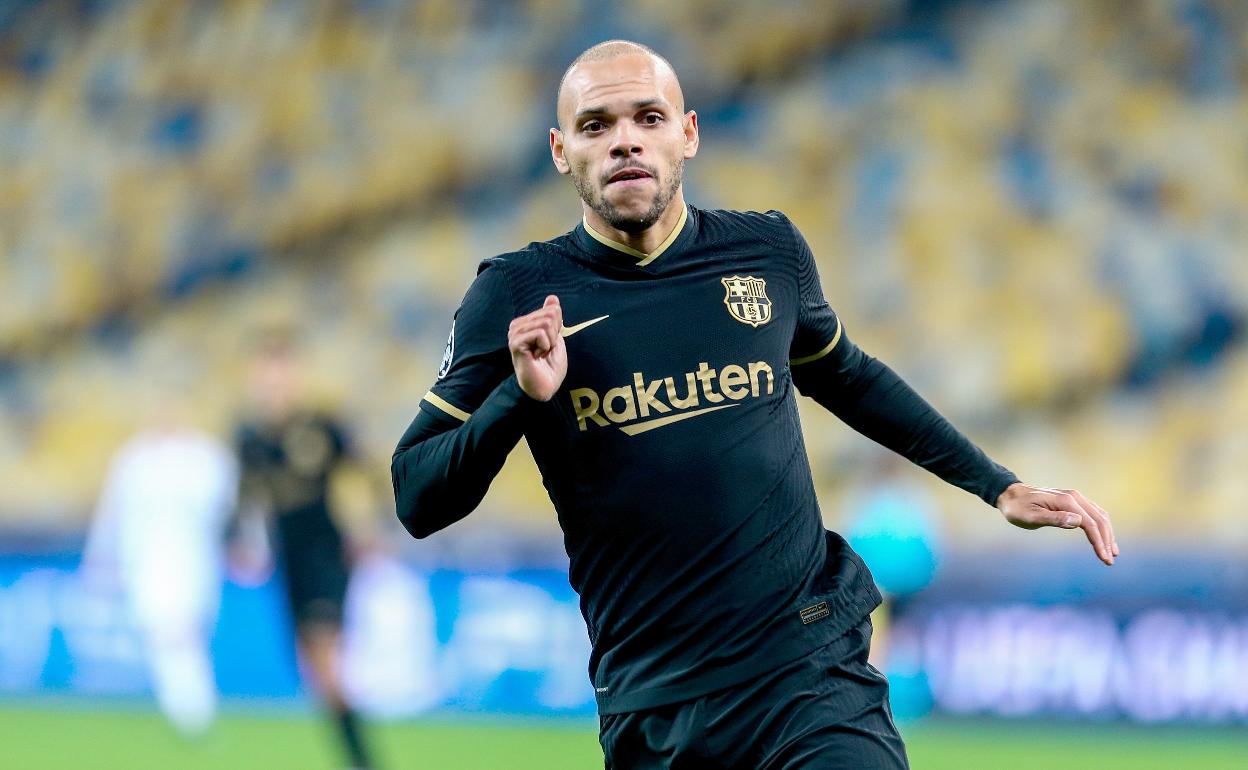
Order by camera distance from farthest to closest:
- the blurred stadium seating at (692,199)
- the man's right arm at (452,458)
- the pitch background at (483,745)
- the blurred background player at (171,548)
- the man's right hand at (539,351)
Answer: the blurred stadium seating at (692,199), the blurred background player at (171,548), the pitch background at (483,745), the man's right arm at (452,458), the man's right hand at (539,351)

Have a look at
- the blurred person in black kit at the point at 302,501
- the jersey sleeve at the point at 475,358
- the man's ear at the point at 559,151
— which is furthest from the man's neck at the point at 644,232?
the blurred person in black kit at the point at 302,501

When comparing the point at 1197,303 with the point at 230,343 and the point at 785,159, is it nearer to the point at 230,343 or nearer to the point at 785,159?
the point at 785,159

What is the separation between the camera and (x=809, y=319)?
325 cm

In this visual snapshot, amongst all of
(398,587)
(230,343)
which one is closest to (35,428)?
(230,343)

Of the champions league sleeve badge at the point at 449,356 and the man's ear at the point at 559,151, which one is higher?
the man's ear at the point at 559,151

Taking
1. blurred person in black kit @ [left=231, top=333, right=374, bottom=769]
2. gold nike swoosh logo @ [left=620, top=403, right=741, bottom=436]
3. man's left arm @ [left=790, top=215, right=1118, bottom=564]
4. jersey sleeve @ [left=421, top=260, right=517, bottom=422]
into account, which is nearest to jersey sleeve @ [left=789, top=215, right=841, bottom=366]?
man's left arm @ [left=790, top=215, right=1118, bottom=564]

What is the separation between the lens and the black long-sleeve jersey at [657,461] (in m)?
2.94

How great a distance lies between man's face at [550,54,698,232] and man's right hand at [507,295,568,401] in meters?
0.35

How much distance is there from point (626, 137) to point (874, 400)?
775 millimetres

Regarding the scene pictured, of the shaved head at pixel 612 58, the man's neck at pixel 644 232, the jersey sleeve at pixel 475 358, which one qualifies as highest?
the shaved head at pixel 612 58

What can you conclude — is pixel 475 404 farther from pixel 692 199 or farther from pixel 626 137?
pixel 692 199

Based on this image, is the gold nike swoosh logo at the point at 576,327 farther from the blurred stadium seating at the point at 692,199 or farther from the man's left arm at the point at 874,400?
A: the blurred stadium seating at the point at 692,199

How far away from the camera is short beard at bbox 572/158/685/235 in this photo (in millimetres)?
3041

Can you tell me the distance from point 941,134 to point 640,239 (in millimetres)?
8231
